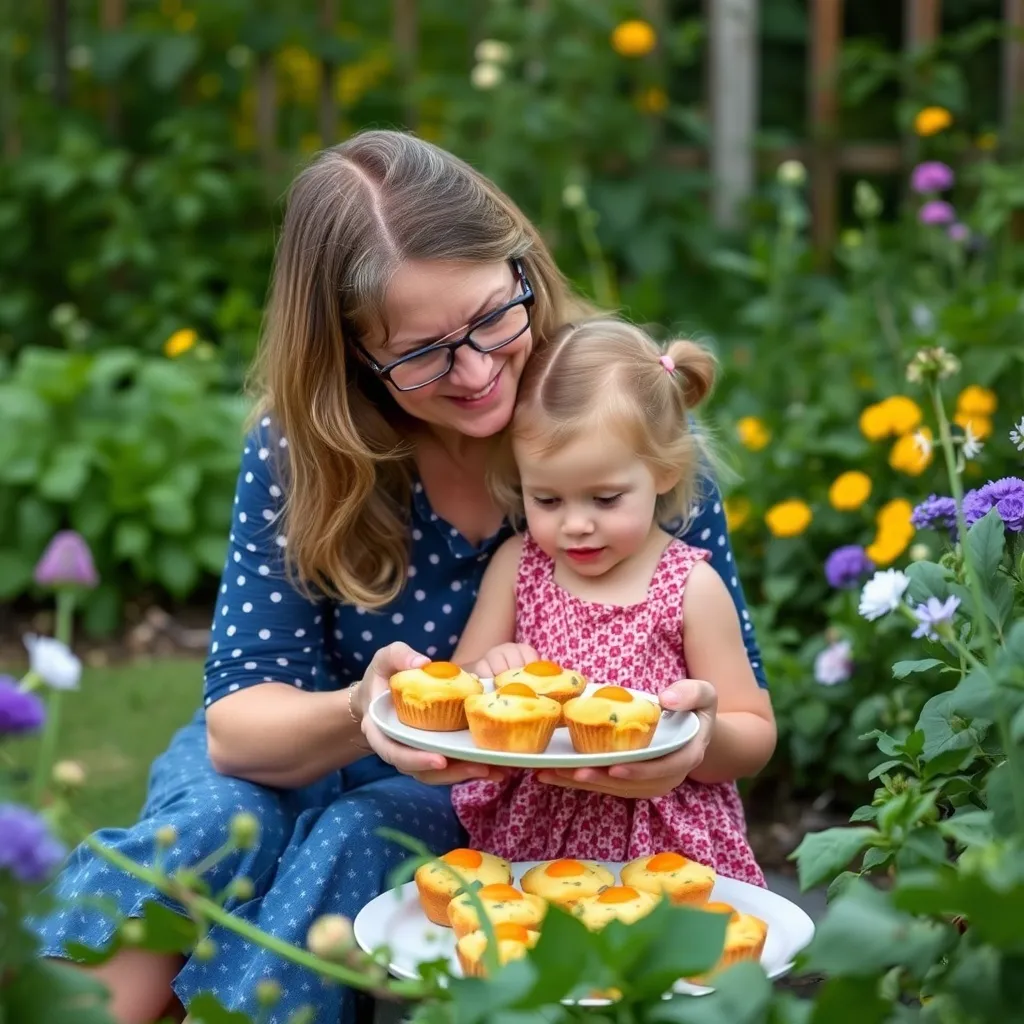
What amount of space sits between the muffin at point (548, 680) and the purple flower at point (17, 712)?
802 mm

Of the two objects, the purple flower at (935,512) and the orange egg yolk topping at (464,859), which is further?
the purple flower at (935,512)

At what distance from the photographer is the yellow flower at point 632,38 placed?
15.6 feet

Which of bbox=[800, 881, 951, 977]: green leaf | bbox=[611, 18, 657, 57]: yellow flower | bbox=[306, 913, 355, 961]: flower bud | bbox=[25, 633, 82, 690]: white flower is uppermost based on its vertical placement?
bbox=[611, 18, 657, 57]: yellow flower

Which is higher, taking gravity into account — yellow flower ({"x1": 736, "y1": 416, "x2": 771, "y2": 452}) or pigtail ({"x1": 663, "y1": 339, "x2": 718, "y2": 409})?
pigtail ({"x1": 663, "y1": 339, "x2": 718, "y2": 409})

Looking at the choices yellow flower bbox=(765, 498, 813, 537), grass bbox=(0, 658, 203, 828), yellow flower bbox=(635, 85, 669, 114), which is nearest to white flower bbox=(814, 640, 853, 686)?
yellow flower bbox=(765, 498, 813, 537)

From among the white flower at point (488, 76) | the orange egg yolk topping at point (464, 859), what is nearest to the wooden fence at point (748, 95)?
the white flower at point (488, 76)

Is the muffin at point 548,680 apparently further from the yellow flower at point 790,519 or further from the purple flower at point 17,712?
the yellow flower at point 790,519

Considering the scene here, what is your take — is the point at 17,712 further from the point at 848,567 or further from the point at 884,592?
the point at 848,567

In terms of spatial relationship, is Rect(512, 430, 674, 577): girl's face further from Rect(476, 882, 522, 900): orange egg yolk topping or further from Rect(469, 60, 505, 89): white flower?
Rect(469, 60, 505, 89): white flower

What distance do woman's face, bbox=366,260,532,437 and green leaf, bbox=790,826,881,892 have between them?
847 millimetres

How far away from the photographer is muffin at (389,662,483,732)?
1.78m

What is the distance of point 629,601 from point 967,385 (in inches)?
53.6

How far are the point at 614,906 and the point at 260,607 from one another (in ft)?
2.70

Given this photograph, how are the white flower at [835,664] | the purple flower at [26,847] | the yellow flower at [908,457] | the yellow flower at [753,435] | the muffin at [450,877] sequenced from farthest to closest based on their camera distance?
the yellow flower at [753,435] < the yellow flower at [908,457] < the white flower at [835,664] < the muffin at [450,877] < the purple flower at [26,847]
